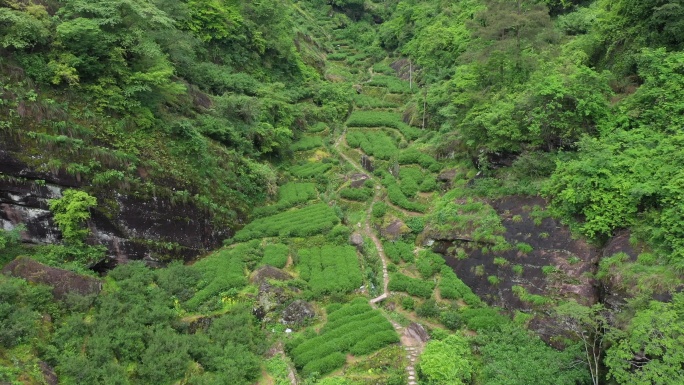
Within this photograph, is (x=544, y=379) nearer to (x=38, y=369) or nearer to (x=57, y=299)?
(x=38, y=369)

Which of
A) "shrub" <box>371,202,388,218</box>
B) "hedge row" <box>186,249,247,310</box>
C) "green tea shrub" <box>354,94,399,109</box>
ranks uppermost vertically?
"green tea shrub" <box>354,94,399,109</box>

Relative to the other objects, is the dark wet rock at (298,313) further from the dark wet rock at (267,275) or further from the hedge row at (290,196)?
the hedge row at (290,196)

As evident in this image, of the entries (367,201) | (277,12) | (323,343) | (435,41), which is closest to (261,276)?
(323,343)

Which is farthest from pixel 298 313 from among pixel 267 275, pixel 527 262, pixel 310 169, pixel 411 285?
pixel 310 169

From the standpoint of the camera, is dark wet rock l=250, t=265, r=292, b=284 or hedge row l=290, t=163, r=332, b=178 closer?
dark wet rock l=250, t=265, r=292, b=284

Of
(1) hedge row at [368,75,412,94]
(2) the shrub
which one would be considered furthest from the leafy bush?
(2) the shrub

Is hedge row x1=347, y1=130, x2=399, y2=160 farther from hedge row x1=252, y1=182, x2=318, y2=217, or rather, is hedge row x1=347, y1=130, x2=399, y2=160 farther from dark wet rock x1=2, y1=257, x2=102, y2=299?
dark wet rock x1=2, y1=257, x2=102, y2=299
